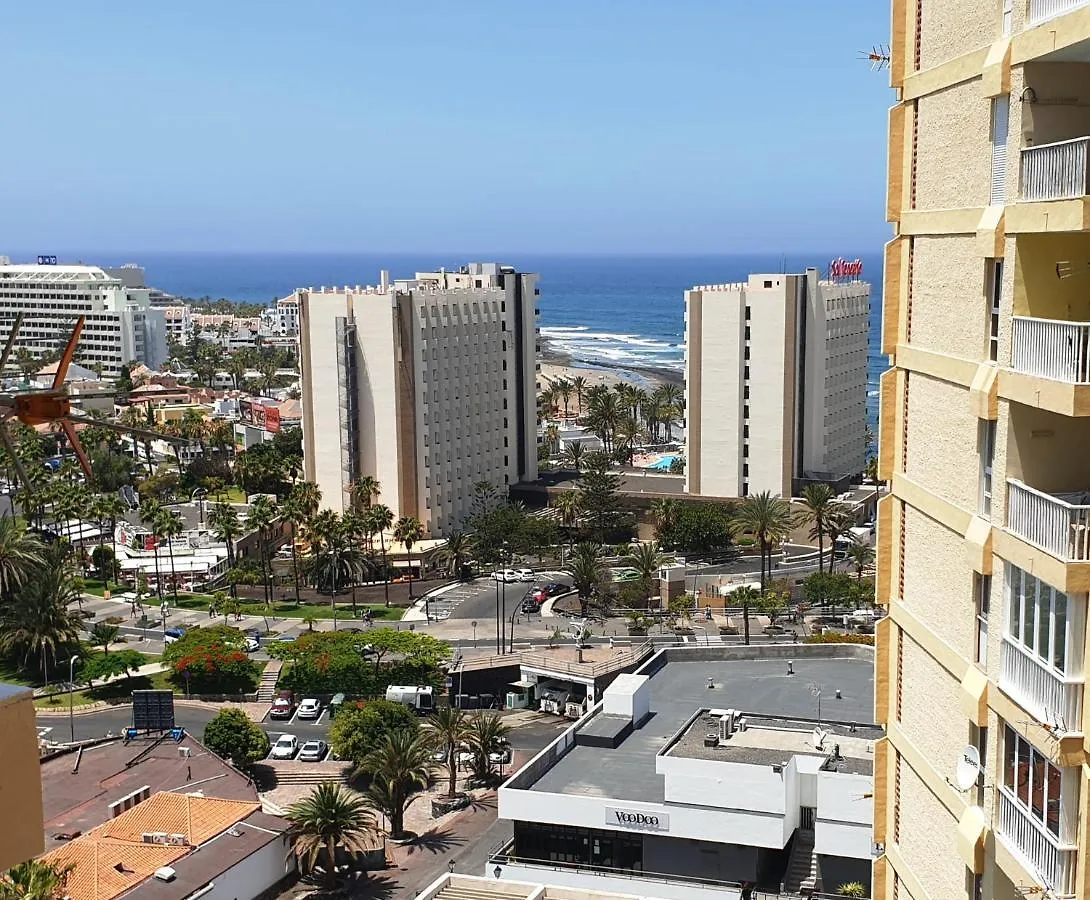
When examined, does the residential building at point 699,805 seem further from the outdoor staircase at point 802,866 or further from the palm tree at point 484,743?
the palm tree at point 484,743

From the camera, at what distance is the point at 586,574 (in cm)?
7931

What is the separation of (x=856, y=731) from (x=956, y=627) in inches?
1251

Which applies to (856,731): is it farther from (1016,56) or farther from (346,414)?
(346,414)

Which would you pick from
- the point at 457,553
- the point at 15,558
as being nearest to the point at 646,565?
the point at 457,553

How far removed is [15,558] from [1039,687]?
7383 cm

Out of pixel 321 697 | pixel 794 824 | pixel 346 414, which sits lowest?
pixel 321 697

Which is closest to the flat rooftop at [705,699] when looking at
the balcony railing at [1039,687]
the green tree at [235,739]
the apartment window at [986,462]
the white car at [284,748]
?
the green tree at [235,739]

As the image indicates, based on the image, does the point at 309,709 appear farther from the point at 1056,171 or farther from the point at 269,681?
the point at 1056,171

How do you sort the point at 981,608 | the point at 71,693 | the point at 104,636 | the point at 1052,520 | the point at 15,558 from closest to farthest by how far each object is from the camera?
the point at 1052,520 < the point at 981,608 < the point at 71,693 < the point at 104,636 < the point at 15,558

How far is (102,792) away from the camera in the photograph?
49.1 m

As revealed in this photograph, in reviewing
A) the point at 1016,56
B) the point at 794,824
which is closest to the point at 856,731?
the point at 794,824

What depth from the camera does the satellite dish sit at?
39.5 ft

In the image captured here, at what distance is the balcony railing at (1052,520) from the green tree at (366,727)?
47.2m

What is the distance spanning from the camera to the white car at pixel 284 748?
195ft
